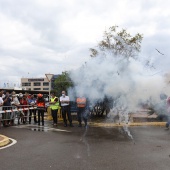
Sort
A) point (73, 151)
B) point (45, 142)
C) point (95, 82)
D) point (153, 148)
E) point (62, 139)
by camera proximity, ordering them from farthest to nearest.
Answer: point (95, 82) < point (62, 139) < point (45, 142) < point (153, 148) < point (73, 151)

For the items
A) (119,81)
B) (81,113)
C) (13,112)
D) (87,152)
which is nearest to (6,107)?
(13,112)

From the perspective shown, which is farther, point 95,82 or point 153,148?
point 95,82

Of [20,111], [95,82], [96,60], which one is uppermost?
[96,60]

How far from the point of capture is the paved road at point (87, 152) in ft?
22.4

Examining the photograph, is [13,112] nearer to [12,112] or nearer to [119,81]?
[12,112]

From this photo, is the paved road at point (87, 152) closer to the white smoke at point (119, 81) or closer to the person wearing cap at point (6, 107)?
the white smoke at point (119, 81)

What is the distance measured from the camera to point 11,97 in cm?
1675

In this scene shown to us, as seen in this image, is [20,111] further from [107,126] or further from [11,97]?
[107,126]

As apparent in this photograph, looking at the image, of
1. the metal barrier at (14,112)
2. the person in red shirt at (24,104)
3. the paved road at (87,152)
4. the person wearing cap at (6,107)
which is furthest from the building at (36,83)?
the paved road at (87,152)

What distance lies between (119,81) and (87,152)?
552 centimetres

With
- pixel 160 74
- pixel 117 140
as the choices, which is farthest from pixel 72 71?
pixel 117 140

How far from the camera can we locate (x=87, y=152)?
832 centimetres

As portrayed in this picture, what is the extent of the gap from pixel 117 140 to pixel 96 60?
18.0 feet

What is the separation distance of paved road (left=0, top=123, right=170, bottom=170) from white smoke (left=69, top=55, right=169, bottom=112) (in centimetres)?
206
